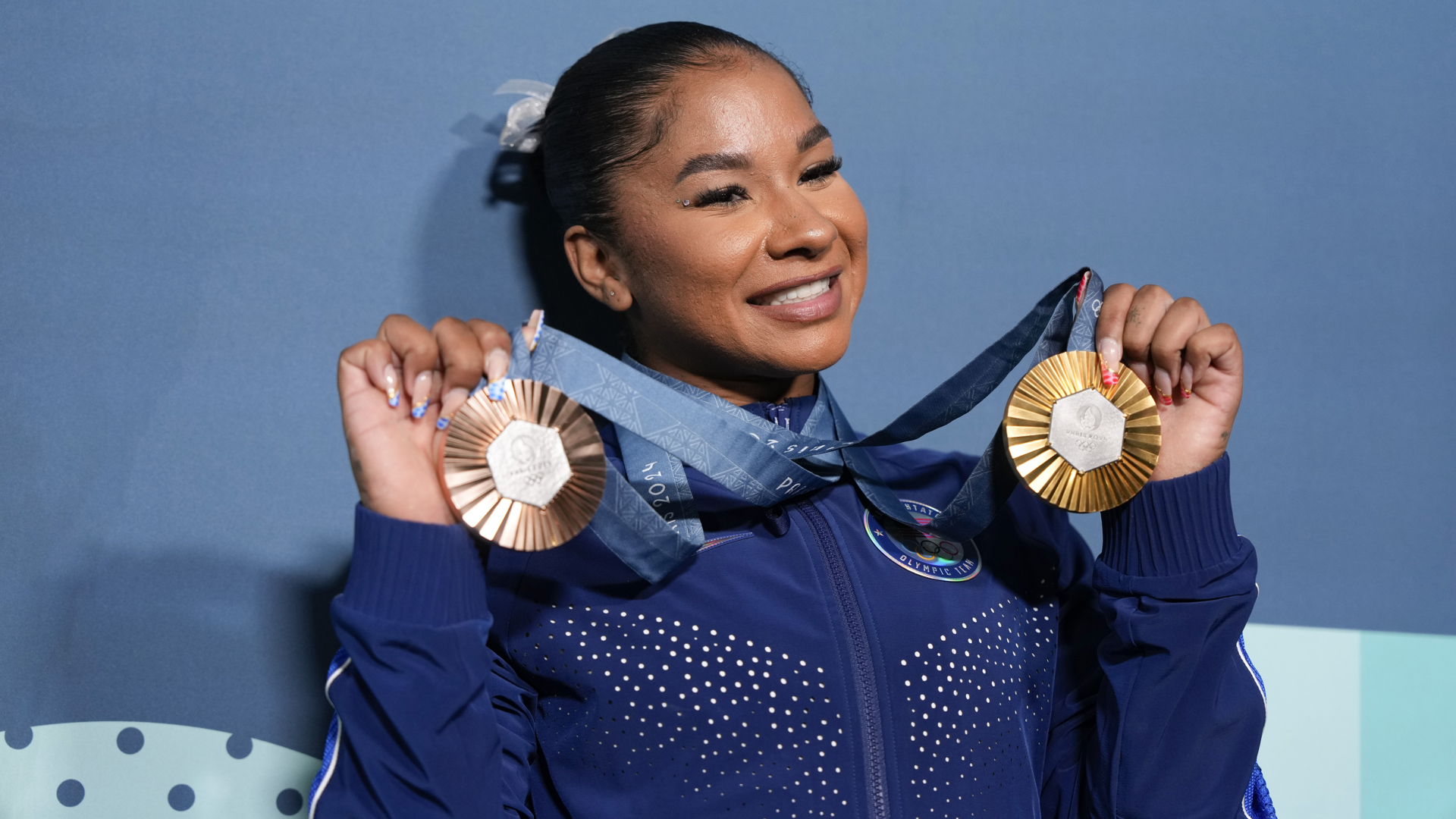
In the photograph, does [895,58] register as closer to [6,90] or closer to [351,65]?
[351,65]

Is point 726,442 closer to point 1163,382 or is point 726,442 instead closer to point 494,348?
point 494,348

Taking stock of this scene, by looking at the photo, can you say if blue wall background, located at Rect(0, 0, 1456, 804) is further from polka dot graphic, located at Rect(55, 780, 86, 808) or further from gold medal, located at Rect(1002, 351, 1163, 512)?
gold medal, located at Rect(1002, 351, 1163, 512)

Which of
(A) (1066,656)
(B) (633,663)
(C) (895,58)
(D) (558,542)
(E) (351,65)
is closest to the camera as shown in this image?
(D) (558,542)

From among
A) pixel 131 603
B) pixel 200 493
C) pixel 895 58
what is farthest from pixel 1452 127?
pixel 131 603

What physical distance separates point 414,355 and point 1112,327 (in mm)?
631

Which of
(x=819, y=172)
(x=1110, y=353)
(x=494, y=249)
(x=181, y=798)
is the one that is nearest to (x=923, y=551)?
(x=1110, y=353)

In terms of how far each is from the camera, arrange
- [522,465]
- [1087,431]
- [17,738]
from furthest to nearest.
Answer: [17,738] → [1087,431] → [522,465]

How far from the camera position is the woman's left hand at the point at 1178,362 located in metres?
1.14

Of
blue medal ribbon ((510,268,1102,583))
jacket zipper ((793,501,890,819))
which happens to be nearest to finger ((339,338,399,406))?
blue medal ribbon ((510,268,1102,583))

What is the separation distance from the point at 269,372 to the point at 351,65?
0.37 metres

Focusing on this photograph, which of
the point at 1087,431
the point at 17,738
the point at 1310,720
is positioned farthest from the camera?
the point at 1310,720

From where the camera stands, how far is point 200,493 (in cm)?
139

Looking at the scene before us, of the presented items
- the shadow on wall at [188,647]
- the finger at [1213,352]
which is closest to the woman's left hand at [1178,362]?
the finger at [1213,352]

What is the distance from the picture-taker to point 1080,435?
43.9 inches
